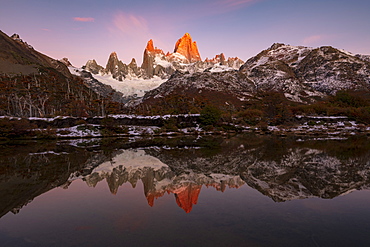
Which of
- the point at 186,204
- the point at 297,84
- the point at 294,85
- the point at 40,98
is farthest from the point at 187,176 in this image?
the point at 297,84

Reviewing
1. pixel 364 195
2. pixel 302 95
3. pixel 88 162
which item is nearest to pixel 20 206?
pixel 88 162

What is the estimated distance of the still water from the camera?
6.77 m

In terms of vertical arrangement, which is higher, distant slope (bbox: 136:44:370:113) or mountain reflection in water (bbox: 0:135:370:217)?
distant slope (bbox: 136:44:370:113)

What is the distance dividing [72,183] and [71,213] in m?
4.71

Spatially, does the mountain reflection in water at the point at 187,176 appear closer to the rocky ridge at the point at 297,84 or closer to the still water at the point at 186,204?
the still water at the point at 186,204

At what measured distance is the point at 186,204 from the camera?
9781 mm

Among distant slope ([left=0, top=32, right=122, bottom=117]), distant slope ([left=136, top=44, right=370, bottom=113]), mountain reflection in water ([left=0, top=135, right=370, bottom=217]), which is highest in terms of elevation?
distant slope ([left=136, top=44, right=370, bottom=113])

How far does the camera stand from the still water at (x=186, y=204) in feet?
22.2

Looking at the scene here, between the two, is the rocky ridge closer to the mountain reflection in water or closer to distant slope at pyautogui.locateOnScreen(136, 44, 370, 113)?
distant slope at pyautogui.locateOnScreen(136, 44, 370, 113)

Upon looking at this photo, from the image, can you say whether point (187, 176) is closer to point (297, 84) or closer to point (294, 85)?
point (294, 85)

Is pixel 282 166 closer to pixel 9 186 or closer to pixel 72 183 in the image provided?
pixel 72 183

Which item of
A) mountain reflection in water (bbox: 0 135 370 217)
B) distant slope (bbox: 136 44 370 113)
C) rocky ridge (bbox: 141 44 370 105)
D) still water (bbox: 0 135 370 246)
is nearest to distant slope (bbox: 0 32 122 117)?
mountain reflection in water (bbox: 0 135 370 217)

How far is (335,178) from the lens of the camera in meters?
13.2

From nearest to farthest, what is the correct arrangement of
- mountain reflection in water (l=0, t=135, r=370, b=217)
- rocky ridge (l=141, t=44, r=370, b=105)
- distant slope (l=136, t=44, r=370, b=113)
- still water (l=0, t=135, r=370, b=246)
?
1. still water (l=0, t=135, r=370, b=246)
2. mountain reflection in water (l=0, t=135, r=370, b=217)
3. distant slope (l=136, t=44, r=370, b=113)
4. rocky ridge (l=141, t=44, r=370, b=105)
